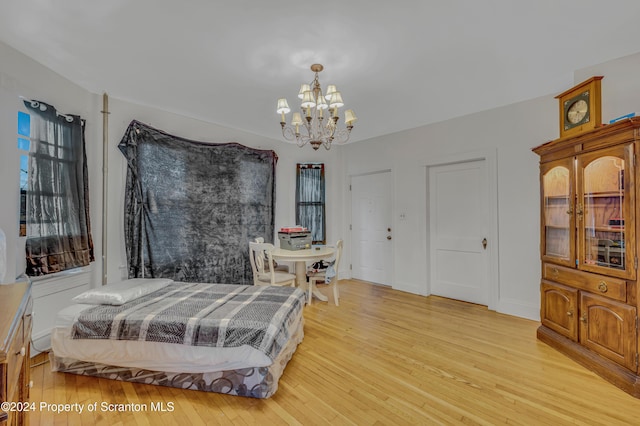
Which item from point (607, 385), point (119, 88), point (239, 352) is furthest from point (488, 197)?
point (119, 88)

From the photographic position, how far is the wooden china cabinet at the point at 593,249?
1828mm

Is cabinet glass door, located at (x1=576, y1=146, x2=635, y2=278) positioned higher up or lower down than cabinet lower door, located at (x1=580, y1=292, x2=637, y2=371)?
higher up

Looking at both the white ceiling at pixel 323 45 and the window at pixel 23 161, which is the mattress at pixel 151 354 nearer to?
the window at pixel 23 161

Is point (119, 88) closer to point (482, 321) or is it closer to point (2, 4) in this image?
point (2, 4)

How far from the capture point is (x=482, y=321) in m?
2.96

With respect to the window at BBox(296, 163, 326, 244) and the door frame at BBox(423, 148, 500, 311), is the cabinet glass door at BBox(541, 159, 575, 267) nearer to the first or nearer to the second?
the door frame at BBox(423, 148, 500, 311)

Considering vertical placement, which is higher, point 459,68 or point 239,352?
point 459,68

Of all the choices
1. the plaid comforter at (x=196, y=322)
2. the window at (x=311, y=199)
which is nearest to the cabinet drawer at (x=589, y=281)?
the plaid comforter at (x=196, y=322)

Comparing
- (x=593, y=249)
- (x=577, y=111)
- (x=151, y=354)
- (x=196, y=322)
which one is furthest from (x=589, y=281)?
(x=151, y=354)

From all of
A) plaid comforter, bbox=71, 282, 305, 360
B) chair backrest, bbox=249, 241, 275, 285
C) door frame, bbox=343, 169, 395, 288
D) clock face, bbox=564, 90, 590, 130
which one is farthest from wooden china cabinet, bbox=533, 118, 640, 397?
chair backrest, bbox=249, 241, 275, 285

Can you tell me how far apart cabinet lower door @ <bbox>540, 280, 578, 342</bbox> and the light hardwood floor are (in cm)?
21

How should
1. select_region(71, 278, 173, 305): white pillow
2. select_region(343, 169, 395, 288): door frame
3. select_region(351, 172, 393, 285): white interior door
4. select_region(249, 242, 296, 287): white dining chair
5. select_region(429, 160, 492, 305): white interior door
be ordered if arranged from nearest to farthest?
select_region(71, 278, 173, 305): white pillow < select_region(249, 242, 296, 287): white dining chair < select_region(429, 160, 492, 305): white interior door < select_region(343, 169, 395, 288): door frame < select_region(351, 172, 393, 285): white interior door

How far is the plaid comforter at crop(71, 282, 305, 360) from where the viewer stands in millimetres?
1741

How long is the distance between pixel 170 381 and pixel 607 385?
2988 millimetres
